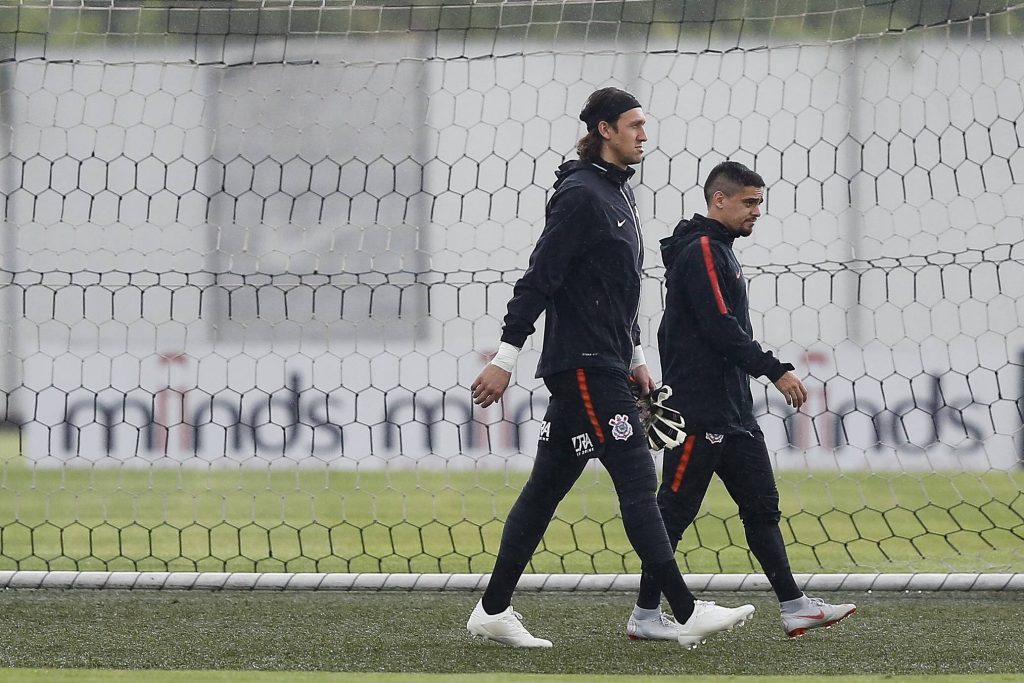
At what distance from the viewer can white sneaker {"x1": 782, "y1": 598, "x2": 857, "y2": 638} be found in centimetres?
412

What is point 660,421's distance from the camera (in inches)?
163

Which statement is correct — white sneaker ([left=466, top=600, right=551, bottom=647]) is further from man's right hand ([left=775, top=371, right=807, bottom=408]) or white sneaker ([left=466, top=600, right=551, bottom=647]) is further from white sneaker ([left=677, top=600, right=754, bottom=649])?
man's right hand ([left=775, top=371, right=807, bottom=408])

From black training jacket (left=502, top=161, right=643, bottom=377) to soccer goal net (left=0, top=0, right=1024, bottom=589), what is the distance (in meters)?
1.78

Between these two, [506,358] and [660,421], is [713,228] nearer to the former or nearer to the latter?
[660,421]

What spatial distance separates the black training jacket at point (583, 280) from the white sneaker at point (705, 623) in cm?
66

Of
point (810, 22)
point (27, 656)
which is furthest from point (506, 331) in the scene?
point (810, 22)

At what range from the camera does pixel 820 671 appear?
12.3 feet

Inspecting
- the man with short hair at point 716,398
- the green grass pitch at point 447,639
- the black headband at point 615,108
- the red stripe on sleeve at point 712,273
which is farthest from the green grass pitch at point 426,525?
the black headband at point 615,108

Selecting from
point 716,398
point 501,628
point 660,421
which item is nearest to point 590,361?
point 660,421

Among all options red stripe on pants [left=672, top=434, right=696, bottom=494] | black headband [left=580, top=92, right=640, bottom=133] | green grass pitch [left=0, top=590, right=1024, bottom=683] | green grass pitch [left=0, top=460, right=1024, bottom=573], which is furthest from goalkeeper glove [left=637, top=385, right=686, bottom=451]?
green grass pitch [left=0, top=460, right=1024, bottom=573]

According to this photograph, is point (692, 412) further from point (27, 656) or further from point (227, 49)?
point (227, 49)

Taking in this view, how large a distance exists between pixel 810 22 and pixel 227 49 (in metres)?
2.52

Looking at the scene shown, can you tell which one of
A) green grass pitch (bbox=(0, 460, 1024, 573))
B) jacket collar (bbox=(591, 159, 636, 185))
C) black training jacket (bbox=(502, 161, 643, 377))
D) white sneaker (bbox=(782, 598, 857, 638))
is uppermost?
jacket collar (bbox=(591, 159, 636, 185))

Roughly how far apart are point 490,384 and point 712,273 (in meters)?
0.78
